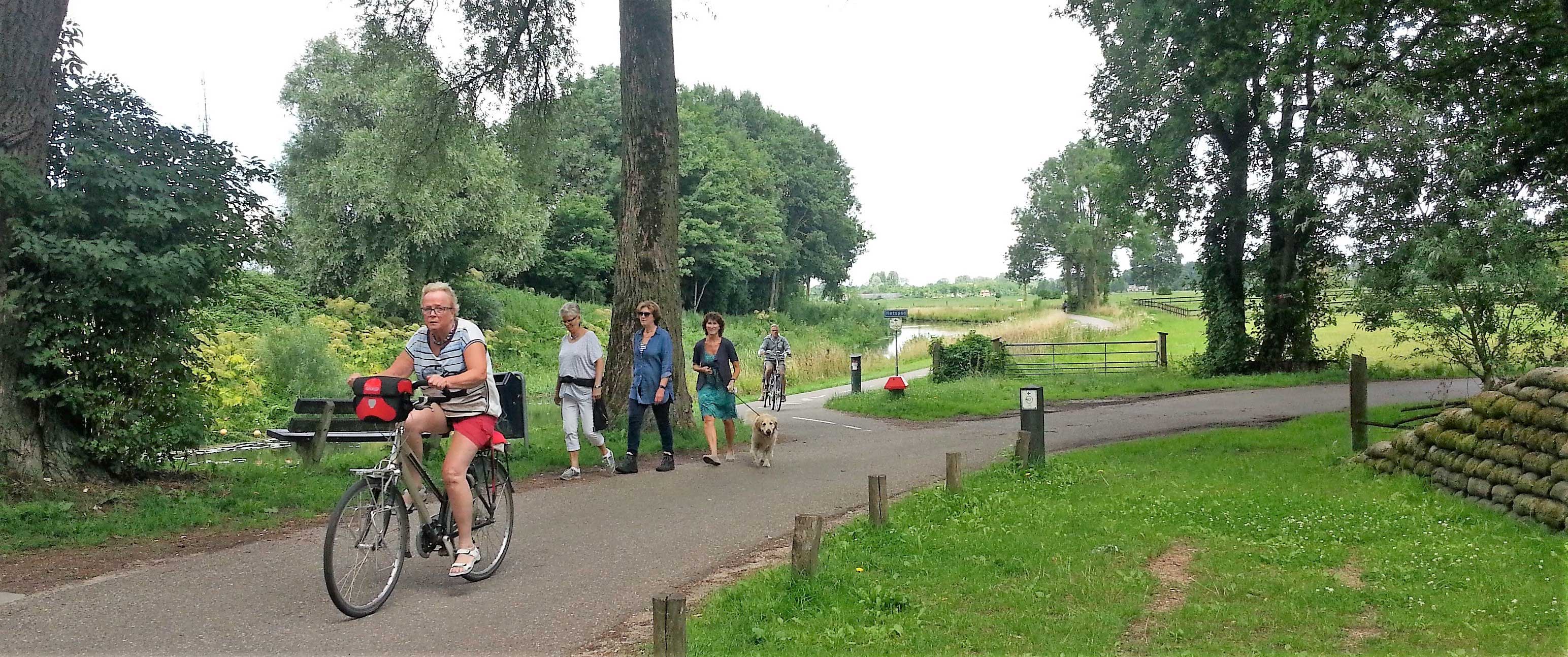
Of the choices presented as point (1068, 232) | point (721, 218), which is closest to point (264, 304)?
point (721, 218)

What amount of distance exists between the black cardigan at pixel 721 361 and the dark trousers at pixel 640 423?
0.61 m

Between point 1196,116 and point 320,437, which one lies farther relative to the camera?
point 1196,116

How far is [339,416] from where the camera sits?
11.4 m

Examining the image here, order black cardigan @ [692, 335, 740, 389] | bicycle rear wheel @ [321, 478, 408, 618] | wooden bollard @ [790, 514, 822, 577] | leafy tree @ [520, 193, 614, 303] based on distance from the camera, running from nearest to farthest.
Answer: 1. bicycle rear wheel @ [321, 478, 408, 618]
2. wooden bollard @ [790, 514, 822, 577]
3. black cardigan @ [692, 335, 740, 389]
4. leafy tree @ [520, 193, 614, 303]

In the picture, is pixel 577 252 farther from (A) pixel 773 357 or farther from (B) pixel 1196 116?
(B) pixel 1196 116

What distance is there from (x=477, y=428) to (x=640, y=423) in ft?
14.9

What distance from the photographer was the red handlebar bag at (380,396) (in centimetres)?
525

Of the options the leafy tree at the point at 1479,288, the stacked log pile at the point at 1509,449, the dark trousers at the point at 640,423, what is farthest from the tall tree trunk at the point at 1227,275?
the dark trousers at the point at 640,423

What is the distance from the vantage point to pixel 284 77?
36.3 meters

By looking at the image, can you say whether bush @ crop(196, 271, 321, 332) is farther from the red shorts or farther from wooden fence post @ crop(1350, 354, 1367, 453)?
wooden fence post @ crop(1350, 354, 1367, 453)

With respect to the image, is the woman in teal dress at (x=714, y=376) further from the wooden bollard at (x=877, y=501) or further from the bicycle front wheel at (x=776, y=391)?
the bicycle front wheel at (x=776, y=391)

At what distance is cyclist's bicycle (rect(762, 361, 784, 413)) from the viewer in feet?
66.5

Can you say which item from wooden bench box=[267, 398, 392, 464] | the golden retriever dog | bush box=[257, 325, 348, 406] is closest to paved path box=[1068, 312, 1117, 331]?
bush box=[257, 325, 348, 406]

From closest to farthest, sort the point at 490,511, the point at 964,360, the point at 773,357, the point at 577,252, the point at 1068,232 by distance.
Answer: the point at 490,511 → the point at 773,357 → the point at 964,360 → the point at 577,252 → the point at 1068,232
